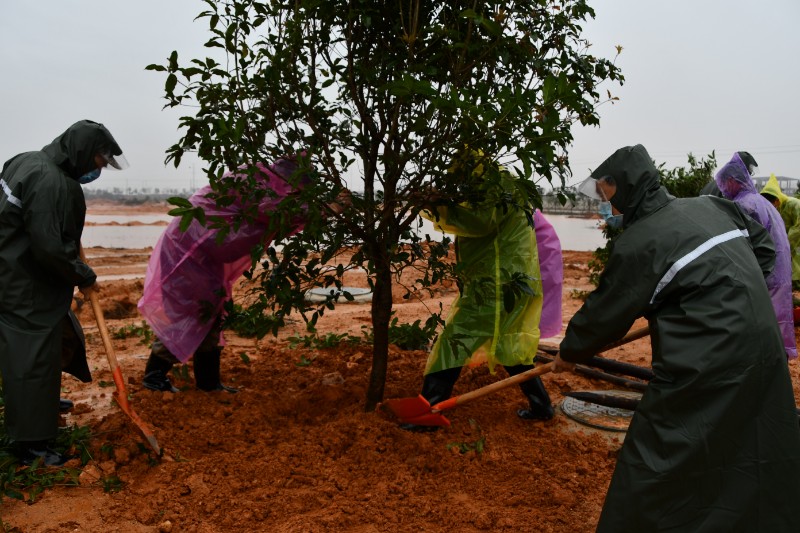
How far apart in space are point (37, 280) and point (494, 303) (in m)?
2.52

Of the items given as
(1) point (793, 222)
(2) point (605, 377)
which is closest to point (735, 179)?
(2) point (605, 377)

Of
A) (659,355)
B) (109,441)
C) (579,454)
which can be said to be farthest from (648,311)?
(109,441)

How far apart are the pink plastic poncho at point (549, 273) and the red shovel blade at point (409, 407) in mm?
1179

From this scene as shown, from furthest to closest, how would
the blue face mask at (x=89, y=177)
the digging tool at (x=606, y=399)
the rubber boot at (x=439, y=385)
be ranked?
the digging tool at (x=606, y=399) → the rubber boot at (x=439, y=385) → the blue face mask at (x=89, y=177)

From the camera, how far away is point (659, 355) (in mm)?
2355

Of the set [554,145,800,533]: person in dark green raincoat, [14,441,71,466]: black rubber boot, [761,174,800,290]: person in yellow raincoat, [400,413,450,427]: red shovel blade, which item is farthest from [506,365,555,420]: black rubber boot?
[761,174,800,290]: person in yellow raincoat

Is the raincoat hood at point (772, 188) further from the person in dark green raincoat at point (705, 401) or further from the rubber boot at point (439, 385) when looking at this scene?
the person in dark green raincoat at point (705, 401)

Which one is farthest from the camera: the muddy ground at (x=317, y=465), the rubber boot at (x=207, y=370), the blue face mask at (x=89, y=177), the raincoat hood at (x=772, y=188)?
the raincoat hood at (x=772, y=188)

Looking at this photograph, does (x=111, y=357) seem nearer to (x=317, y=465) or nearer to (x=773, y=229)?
(x=317, y=465)

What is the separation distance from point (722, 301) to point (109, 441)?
3.18 m

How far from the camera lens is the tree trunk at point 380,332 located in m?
3.73

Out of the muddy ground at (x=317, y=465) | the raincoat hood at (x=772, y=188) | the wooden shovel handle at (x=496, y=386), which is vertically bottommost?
the muddy ground at (x=317, y=465)

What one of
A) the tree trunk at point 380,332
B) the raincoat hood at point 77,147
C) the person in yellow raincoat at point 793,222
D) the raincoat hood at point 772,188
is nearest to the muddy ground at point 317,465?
the tree trunk at point 380,332

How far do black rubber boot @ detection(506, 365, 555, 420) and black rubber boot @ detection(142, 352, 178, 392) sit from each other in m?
2.34
